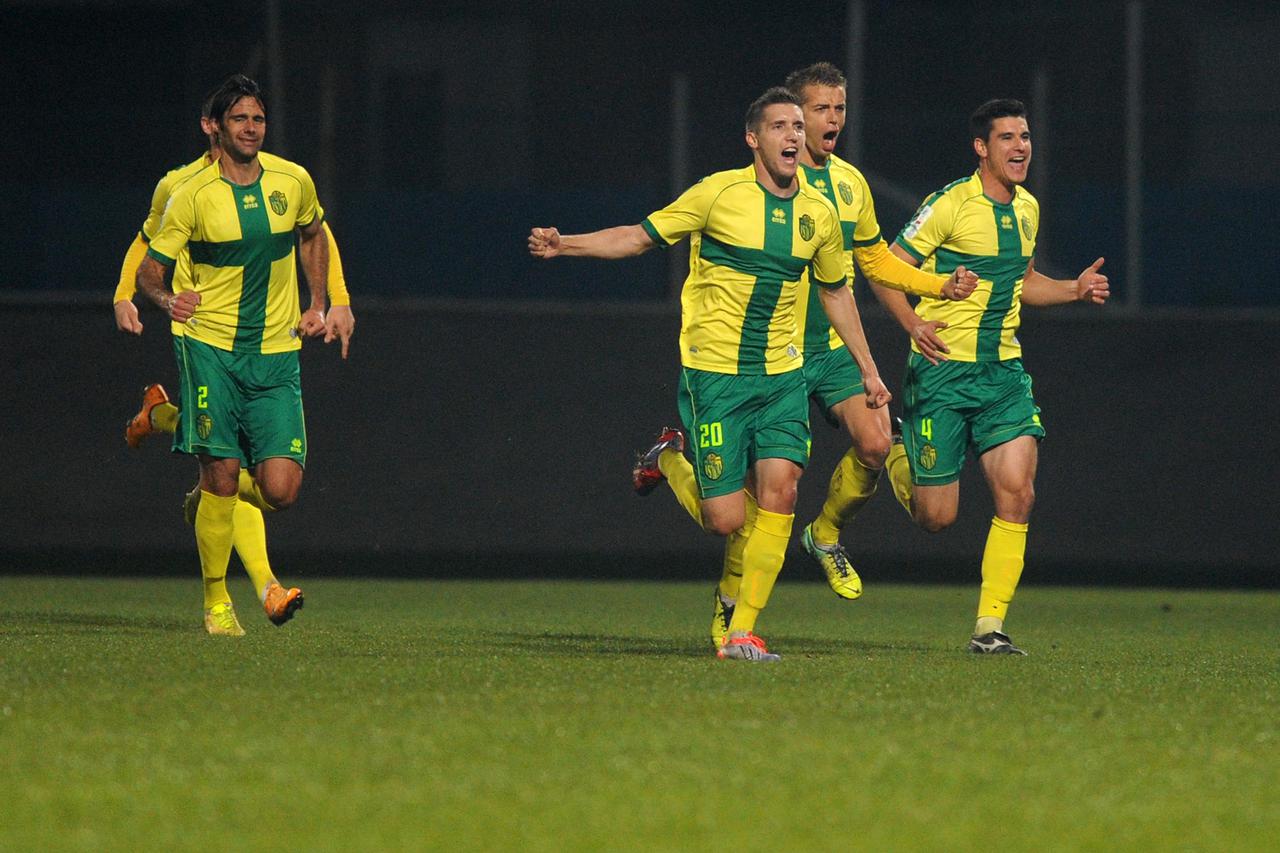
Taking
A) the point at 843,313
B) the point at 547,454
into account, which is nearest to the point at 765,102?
the point at 843,313

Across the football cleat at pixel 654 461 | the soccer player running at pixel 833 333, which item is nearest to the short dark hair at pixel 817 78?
the soccer player running at pixel 833 333

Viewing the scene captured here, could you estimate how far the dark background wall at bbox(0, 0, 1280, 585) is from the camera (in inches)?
489

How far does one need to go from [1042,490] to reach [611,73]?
294 inches

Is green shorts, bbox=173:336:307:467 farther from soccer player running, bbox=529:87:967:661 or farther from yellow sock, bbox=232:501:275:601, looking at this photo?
soccer player running, bbox=529:87:967:661

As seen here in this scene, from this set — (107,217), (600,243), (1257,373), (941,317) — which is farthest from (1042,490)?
(107,217)

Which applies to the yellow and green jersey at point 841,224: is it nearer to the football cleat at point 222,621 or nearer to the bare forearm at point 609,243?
the bare forearm at point 609,243

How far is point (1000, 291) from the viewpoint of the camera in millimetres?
8148

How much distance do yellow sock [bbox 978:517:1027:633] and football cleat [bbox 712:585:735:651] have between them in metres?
0.91

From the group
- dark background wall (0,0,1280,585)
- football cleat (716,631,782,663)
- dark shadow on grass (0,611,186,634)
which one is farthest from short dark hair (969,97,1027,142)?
dark background wall (0,0,1280,585)

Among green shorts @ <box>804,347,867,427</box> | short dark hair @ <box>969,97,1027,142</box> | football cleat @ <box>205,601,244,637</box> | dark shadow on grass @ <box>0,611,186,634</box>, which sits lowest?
dark shadow on grass @ <box>0,611,186,634</box>

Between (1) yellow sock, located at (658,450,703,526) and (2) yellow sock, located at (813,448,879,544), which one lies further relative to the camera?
(2) yellow sock, located at (813,448,879,544)

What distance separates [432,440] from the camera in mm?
12531

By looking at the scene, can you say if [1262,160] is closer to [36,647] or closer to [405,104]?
[405,104]

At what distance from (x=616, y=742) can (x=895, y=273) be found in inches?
123
